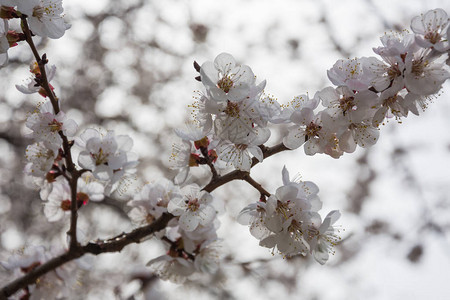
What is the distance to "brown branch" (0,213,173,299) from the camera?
1749 millimetres

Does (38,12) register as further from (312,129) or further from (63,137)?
(312,129)

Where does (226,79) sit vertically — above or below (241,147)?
above

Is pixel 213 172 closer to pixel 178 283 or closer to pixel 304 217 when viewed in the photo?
pixel 304 217

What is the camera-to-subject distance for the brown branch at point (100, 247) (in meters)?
1.75

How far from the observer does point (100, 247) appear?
176 centimetres

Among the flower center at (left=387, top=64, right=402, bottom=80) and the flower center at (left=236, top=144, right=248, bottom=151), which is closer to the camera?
the flower center at (left=387, top=64, right=402, bottom=80)

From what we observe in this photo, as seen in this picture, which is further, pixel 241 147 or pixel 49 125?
pixel 49 125

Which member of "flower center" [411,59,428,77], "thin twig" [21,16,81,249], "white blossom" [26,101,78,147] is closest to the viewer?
"flower center" [411,59,428,77]

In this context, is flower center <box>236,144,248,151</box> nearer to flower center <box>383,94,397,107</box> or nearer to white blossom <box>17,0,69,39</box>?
flower center <box>383,94,397,107</box>

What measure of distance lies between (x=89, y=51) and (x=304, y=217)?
6443 mm

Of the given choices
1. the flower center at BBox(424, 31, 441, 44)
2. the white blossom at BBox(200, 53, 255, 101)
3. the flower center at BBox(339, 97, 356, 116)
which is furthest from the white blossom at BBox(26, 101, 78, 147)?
the flower center at BBox(424, 31, 441, 44)

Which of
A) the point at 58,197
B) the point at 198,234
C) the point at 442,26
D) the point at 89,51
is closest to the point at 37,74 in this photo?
the point at 58,197

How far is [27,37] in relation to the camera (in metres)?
1.57

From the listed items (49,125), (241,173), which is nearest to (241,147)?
(241,173)
